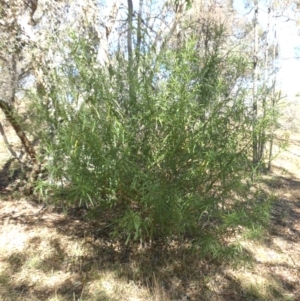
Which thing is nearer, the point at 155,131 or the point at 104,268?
the point at 155,131

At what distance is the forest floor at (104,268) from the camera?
347 centimetres

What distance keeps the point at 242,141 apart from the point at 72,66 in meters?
1.68

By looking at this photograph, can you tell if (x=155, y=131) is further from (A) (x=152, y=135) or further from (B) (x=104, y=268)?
(B) (x=104, y=268)

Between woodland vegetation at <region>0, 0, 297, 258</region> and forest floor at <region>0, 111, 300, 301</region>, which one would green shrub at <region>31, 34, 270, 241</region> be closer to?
woodland vegetation at <region>0, 0, 297, 258</region>

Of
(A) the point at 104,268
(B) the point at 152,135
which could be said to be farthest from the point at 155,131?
→ (A) the point at 104,268

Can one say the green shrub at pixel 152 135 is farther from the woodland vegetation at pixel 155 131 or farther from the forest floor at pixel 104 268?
the forest floor at pixel 104 268

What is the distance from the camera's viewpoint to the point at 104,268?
3715 mm

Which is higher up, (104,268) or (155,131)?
(155,131)

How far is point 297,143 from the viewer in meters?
14.4

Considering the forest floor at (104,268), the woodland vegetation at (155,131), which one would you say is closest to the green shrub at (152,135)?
the woodland vegetation at (155,131)

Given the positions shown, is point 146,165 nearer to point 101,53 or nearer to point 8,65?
point 101,53

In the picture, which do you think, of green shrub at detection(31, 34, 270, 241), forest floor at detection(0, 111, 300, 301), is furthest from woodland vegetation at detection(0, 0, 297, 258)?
forest floor at detection(0, 111, 300, 301)

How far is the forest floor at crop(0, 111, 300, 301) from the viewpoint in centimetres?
347

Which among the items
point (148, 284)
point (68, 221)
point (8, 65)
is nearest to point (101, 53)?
point (8, 65)
